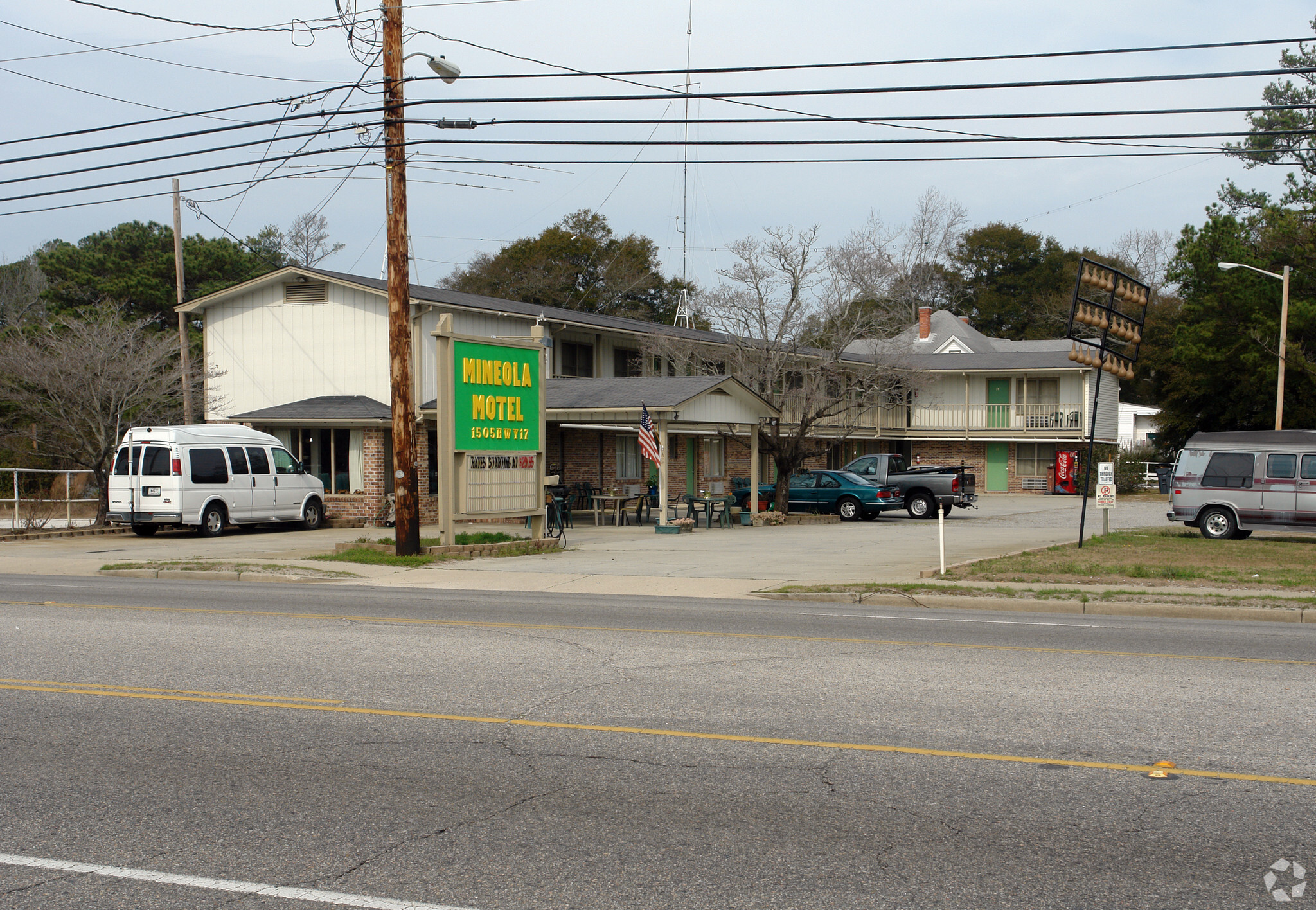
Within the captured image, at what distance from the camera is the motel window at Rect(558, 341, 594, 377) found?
116ft

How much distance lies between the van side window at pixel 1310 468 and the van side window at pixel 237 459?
22.5m

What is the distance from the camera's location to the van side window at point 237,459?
25891 millimetres

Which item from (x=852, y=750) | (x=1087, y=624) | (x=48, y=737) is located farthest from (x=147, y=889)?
(x=1087, y=624)

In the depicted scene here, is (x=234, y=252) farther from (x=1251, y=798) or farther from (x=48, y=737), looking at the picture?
(x=1251, y=798)

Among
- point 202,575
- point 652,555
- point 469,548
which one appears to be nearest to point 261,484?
point 469,548

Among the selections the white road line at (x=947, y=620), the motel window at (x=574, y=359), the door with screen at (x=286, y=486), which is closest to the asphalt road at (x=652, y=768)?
the white road line at (x=947, y=620)

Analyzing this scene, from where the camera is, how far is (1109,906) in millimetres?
4430

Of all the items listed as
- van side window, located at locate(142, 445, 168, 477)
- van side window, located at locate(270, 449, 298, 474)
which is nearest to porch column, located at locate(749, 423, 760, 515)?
van side window, located at locate(270, 449, 298, 474)

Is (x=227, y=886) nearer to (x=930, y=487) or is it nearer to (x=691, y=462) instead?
(x=930, y=487)

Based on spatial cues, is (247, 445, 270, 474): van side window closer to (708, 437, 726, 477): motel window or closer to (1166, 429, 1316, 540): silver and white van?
(708, 437, 726, 477): motel window

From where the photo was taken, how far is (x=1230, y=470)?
23516mm

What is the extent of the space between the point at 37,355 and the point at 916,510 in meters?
23.3

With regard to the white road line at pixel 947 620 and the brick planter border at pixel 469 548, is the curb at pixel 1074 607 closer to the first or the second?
the white road line at pixel 947 620

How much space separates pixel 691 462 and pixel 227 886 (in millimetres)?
33436
